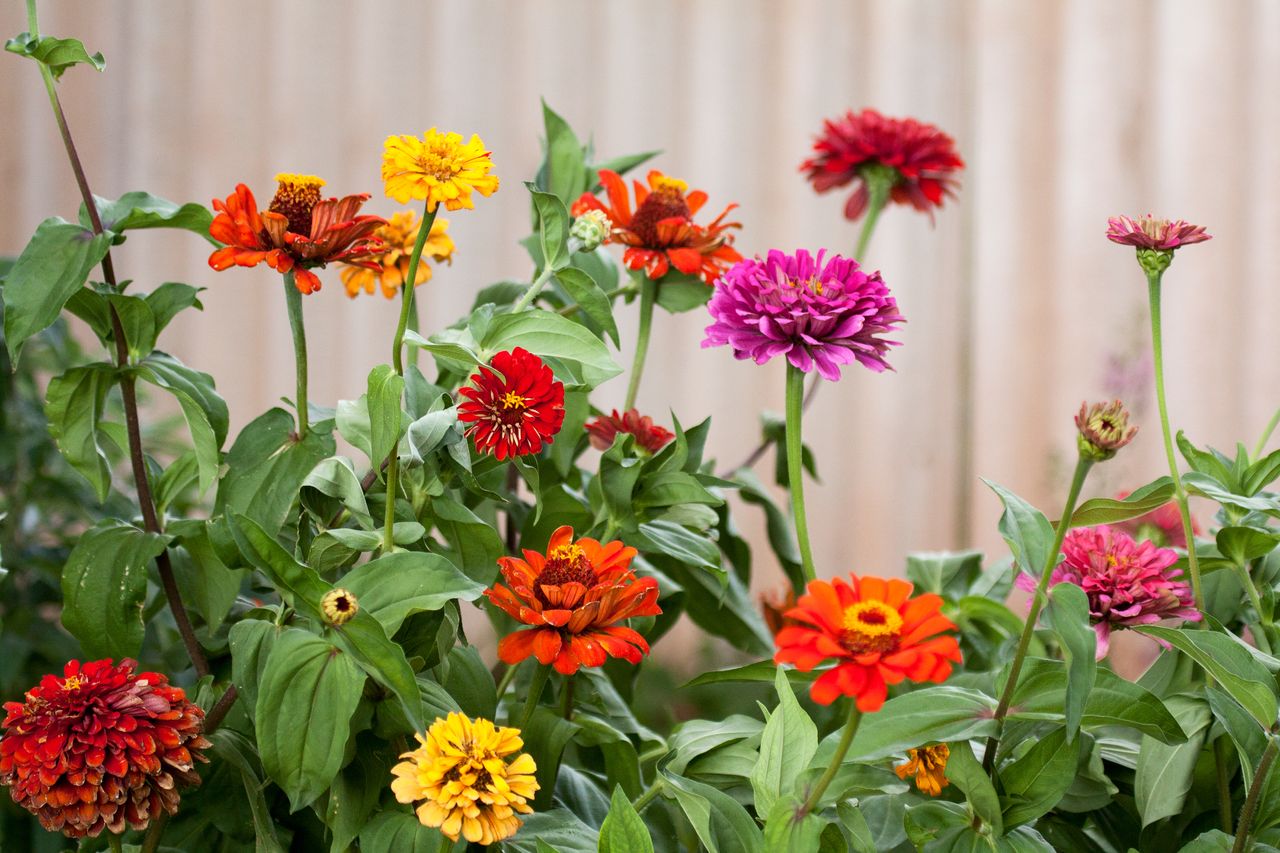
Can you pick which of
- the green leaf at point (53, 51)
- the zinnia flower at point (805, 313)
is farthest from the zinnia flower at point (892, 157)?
the green leaf at point (53, 51)

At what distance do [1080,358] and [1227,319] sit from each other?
179 millimetres

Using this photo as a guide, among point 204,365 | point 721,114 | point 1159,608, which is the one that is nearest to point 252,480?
point 1159,608

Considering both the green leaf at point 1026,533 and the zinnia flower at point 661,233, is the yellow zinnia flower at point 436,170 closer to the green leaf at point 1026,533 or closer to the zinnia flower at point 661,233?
the zinnia flower at point 661,233

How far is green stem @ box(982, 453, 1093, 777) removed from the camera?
0.33 metres

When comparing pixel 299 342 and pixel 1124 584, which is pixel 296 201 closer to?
pixel 299 342

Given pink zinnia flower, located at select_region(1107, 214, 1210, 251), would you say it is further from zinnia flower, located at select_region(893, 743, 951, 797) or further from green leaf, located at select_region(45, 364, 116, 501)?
green leaf, located at select_region(45, 364, 116, 501)

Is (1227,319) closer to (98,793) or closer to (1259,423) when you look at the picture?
(1259,423)

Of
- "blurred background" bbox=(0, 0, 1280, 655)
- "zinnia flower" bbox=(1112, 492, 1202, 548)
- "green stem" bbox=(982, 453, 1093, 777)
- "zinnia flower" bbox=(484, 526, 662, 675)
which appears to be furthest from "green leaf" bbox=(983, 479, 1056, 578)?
"blurred background" bbox=(0, 0, 1280, 655)

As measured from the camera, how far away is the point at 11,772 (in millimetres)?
377

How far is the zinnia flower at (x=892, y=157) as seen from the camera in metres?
0.67

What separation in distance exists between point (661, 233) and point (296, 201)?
15 cm

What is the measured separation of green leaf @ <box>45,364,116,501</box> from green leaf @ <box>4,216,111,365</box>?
4 cm

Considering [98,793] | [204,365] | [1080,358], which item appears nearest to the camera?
[98,793]

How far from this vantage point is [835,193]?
154 cm
